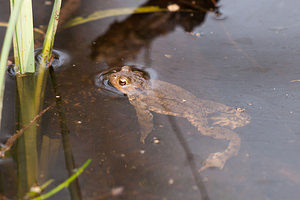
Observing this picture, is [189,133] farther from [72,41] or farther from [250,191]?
[72,41]

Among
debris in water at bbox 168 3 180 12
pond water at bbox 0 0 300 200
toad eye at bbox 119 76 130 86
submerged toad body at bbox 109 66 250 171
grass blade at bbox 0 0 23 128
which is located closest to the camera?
grass blade at bbox 0 0 23 128

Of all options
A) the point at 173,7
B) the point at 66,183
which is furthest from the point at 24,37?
the point at 173,7

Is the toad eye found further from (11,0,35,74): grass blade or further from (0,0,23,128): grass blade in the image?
(0,0,23,128): grass blade

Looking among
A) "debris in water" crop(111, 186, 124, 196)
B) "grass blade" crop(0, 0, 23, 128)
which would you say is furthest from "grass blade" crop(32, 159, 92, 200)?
"grass blade" crop(0, 0, 23, 128)

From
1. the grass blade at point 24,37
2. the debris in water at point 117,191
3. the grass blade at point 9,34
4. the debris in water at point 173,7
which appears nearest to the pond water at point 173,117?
the debris in water at point 117,191

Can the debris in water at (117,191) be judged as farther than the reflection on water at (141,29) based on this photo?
No

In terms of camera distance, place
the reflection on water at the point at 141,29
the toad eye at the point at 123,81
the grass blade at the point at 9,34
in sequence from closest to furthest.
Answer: the grass blade at the point at 9,34 < the toad eye at the point at 123,81 < the reflection on water at the point at 141,29

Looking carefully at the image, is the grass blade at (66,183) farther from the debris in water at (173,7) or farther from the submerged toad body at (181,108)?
the debris in water at (173,7)
